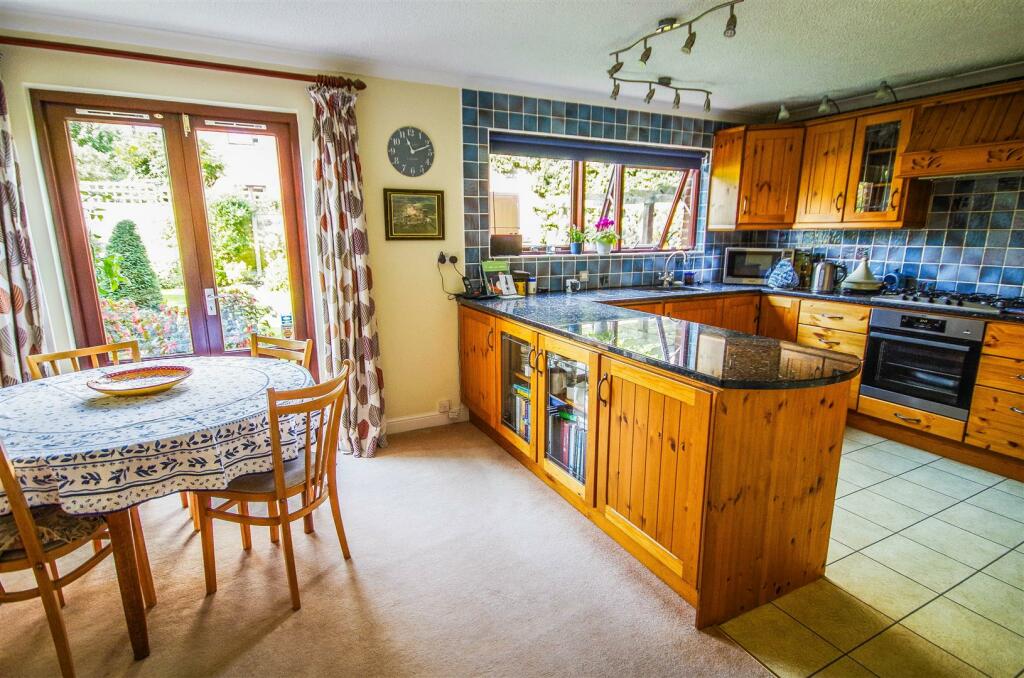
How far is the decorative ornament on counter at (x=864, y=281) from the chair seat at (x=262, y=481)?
402 cm

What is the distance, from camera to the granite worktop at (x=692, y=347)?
1619 mm

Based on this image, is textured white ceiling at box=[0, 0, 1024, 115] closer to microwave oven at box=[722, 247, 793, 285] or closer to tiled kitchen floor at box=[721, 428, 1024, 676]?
microwave oven at box=[722, 247, 793, 285]

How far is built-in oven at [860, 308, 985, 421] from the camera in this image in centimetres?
299

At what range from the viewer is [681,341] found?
83.0 inches

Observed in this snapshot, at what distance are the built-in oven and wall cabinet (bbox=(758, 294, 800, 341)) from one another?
1.84ft

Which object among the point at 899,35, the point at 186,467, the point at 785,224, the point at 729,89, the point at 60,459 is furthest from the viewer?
the point at 785,224

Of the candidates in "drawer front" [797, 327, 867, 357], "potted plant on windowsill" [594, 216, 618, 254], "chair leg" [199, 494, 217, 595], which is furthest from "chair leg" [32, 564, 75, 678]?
"drawer front" [797, 327, 867, 357]

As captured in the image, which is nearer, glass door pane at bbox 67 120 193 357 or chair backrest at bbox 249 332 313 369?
chair backrest at bbox 249 332 313 369

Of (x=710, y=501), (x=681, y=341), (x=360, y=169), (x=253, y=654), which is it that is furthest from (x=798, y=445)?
(x=360, y=169)

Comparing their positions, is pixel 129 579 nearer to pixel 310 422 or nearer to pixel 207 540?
pixel 207 540

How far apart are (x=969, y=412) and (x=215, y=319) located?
15.5 feet

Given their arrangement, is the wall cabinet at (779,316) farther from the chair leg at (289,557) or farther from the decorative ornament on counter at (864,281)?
the chair leg at (289,557)

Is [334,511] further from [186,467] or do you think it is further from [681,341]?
[681,341]

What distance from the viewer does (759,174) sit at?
4113 millimetres
